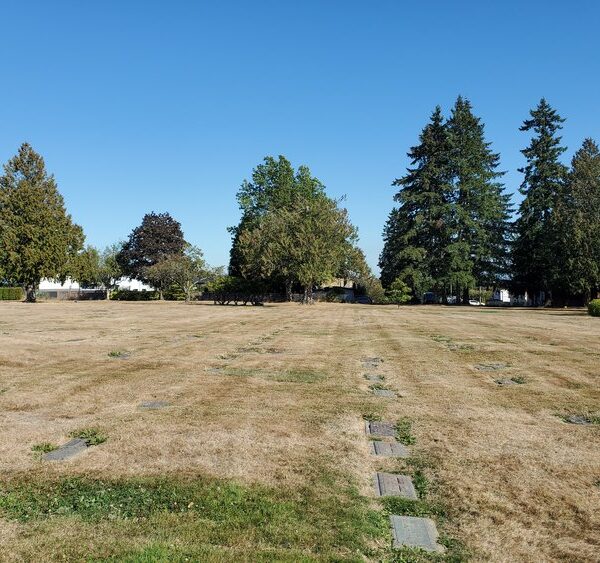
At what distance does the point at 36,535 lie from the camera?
3068 millimetres

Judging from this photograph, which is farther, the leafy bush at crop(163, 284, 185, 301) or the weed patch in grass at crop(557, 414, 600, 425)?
the leafy bush at crop(163, 284, 185, 301)

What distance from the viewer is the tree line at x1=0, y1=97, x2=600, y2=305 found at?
148 feet

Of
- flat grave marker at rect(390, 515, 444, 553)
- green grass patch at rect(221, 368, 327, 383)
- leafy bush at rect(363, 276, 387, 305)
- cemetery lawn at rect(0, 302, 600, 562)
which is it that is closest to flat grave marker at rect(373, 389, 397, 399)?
cemetery lawn at rect(0, 302, 600, 562)

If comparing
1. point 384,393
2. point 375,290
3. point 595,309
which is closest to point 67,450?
point 384,393

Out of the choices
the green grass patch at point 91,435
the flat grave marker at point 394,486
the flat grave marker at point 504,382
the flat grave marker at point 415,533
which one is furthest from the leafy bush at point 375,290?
the flat grave marker at point 415,533

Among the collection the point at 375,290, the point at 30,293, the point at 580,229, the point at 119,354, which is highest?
the point at 580,229

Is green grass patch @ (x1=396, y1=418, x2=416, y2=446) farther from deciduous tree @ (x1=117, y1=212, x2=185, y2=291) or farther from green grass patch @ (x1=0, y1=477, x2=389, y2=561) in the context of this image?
deciduous tree @ (x1=117, y1=212, x2=185, y2=291)

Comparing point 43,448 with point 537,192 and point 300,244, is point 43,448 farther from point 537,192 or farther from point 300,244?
point 537,192

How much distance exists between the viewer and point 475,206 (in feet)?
181

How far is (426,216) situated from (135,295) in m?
42.6

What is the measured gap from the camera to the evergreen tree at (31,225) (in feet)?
161

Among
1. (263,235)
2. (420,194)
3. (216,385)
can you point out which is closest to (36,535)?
(216,385)

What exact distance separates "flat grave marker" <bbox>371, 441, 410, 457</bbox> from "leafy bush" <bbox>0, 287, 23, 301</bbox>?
206 ft

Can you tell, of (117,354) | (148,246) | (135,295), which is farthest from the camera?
(148,246)
